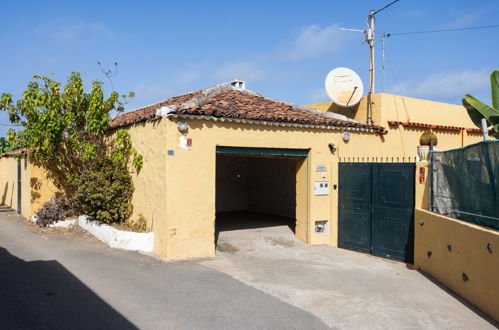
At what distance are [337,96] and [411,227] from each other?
18.1ft

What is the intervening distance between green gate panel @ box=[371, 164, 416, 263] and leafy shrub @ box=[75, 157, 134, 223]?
6.52 metres

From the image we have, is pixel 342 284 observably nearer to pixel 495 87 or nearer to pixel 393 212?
pixel 393 212

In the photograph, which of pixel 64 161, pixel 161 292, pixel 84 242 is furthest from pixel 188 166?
pixel 64 161

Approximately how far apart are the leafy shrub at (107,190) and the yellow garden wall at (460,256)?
293 inches

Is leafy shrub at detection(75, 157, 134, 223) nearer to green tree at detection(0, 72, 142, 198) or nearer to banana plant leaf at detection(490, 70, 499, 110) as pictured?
green tree at detection(0, 72, 142, 198)

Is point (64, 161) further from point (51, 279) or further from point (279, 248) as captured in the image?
point (279, 248)

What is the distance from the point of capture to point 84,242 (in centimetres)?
1059

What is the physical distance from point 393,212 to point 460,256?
102 inches

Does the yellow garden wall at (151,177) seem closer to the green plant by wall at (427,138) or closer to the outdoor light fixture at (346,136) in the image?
the outdoor light fixture at (346,136)

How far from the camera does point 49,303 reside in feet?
19.6

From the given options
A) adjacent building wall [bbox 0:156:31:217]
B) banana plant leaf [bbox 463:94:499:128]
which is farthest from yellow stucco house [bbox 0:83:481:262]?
banana plant leaf [bbox 463:94:499:128]

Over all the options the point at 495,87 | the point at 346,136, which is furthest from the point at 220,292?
the point at 495,87

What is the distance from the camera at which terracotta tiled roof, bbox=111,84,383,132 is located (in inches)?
348

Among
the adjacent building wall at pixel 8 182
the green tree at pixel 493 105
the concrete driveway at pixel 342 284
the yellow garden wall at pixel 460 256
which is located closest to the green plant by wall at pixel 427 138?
the green tree at pixel 493 105
